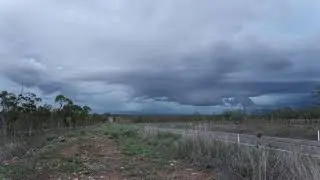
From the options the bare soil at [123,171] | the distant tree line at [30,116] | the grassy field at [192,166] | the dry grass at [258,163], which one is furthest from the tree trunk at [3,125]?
the dry grass at [258,163]

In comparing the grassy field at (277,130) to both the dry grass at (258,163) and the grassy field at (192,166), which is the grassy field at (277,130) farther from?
the dry grass at (258,163)

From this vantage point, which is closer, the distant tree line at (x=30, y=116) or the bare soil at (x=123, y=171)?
the bare soil at (x=123, y=171)

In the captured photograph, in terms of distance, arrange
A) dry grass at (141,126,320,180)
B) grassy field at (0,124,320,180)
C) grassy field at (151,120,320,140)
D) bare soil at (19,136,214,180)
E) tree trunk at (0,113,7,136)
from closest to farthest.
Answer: dry grass at (141,126,320,180) < grassy field at (0,124,320,180) < bare soil at (19,136,214,180) < tree trunk at (0,113,7,136) < grassy field at (151,120,320,140)

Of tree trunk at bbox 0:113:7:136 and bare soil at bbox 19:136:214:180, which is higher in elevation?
tree trunk at bbox 0:113:7:136

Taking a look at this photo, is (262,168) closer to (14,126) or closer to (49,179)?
(49,179)

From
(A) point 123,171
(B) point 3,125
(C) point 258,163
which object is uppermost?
(B) point 3,125

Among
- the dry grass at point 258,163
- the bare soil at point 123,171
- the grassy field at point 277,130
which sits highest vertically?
the grassy field at point 277,130

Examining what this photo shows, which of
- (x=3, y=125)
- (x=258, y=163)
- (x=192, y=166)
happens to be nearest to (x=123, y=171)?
(x=192, y=166)

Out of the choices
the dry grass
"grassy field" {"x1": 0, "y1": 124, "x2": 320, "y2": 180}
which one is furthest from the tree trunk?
the dry grass

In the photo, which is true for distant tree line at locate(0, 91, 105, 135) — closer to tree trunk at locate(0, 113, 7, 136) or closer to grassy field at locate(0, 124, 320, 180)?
tree trunk at locate(0, 113, 7, 136)

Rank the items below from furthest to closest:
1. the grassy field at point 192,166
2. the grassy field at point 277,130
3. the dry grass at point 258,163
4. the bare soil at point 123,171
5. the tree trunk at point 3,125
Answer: the grassy field at point 277,130
the tree trunk at point 3,125
the bare soil at point 123,171
the grassy field at point 192,166
the dry grass at point 258,163

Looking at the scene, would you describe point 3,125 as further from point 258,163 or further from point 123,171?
point 258,163

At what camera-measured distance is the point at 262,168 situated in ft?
34.7

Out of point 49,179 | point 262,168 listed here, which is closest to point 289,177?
point 262,168
